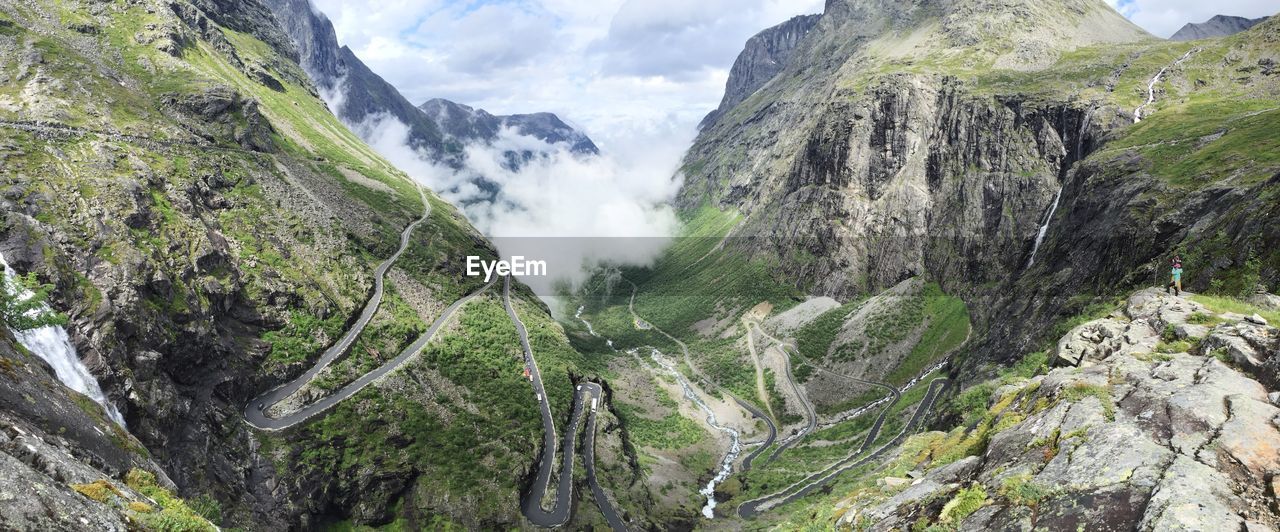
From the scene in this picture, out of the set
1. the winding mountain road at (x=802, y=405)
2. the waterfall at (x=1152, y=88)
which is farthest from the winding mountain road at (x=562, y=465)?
the waterfall at (x=1152, y=88)

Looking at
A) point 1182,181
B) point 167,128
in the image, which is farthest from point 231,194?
point 1182,181

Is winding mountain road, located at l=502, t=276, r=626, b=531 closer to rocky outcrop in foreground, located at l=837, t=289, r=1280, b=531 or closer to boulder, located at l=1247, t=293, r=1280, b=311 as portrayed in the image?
rocky outcrop in foreground, located at l=837, t=289, r=1280, b=531

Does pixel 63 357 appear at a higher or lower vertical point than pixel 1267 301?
lower

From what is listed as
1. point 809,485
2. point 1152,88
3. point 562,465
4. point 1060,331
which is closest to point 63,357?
point 562,465

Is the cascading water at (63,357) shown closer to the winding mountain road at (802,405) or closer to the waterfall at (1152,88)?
the winding mountain road at (802,405)

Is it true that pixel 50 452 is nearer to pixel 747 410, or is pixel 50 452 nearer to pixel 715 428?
pixel 715 428

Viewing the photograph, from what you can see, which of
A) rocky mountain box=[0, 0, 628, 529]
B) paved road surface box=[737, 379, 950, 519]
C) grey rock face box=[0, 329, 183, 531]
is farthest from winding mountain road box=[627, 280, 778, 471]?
grey rock face box=[0, 329, 183, 531]
